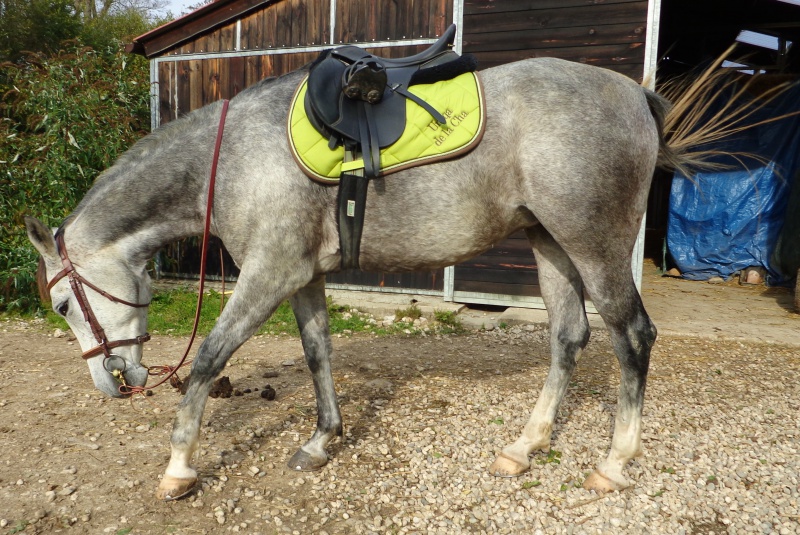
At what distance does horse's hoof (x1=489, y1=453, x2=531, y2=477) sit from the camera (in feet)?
9.80

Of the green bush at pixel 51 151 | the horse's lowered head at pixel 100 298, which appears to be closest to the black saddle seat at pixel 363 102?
the horse's lowered head at pixel 100 298

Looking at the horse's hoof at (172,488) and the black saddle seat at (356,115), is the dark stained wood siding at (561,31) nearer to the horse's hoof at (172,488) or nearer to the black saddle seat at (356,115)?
the black saddle seat at (356,115)

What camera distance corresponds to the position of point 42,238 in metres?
2.63

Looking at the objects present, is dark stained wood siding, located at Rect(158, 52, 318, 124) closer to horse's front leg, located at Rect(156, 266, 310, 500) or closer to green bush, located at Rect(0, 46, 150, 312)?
green bush, located at Rect(0, 46, 150, 312)

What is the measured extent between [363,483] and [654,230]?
35.7ft

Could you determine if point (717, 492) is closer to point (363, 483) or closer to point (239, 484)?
point (363, 483)

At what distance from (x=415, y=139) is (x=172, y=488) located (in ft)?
6.31

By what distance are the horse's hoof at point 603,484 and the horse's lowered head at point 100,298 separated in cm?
224

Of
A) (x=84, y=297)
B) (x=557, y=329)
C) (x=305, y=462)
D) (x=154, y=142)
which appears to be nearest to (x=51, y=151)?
(x=154, y=142)

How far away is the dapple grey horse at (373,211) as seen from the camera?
2.59m

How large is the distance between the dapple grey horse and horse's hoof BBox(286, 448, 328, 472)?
1.73 ft

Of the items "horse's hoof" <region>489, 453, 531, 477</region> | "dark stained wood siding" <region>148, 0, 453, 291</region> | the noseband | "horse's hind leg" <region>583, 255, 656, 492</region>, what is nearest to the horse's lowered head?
the noseband

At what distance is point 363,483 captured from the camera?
9.61 feet

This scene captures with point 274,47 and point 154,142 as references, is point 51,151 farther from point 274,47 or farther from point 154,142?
point 154,142
